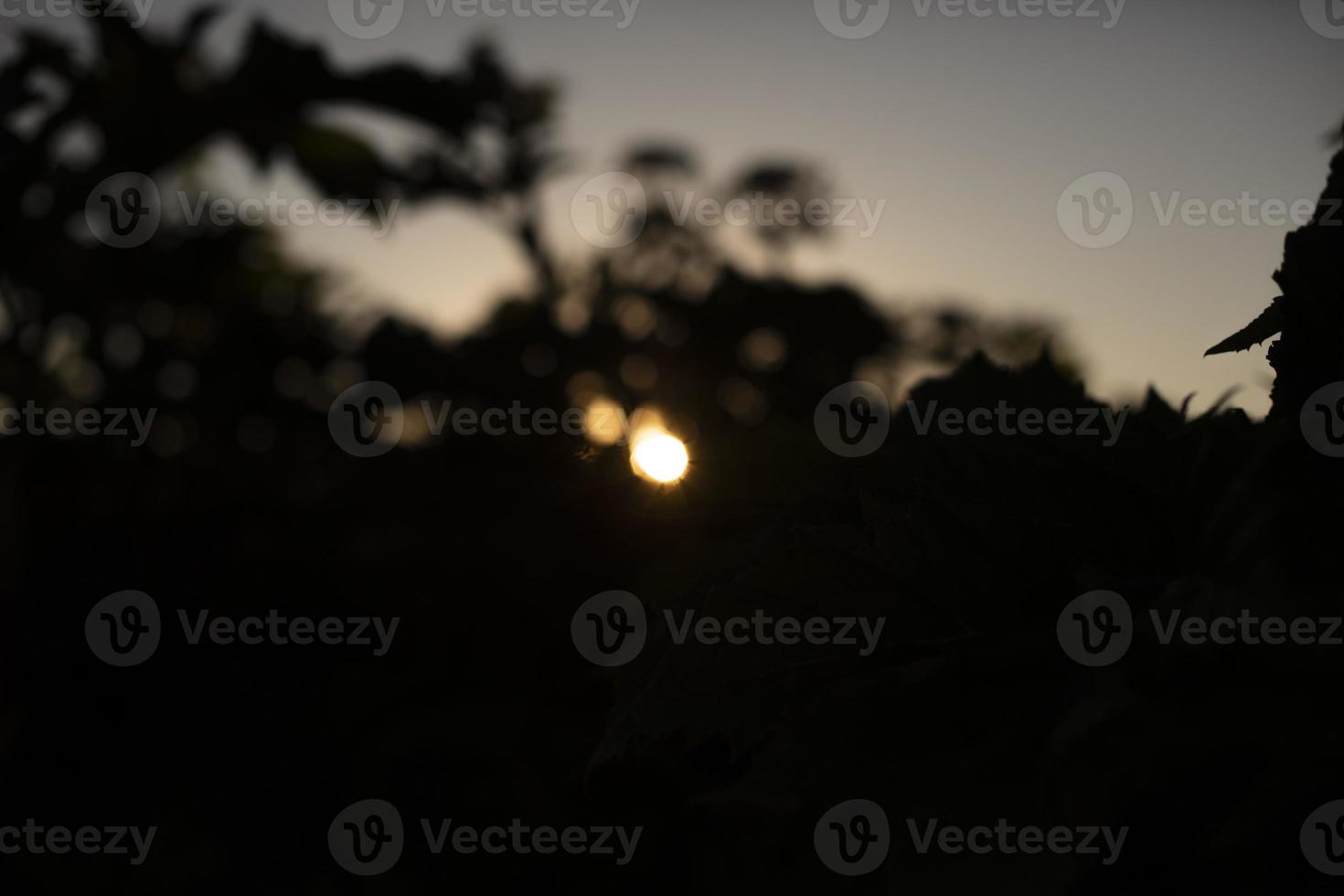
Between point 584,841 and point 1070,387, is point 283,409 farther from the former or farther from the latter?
point 1070,387

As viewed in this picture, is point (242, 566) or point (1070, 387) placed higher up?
point (242, 566)

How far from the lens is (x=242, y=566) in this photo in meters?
1.90

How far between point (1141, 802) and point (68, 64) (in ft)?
11.2

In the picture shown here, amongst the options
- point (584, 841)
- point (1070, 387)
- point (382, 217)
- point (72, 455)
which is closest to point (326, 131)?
point (382, 217)

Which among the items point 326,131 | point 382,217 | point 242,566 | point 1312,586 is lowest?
point 1312,586

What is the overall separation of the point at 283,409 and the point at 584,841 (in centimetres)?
230

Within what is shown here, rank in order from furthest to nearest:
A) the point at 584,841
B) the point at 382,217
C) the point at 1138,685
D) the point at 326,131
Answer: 1. the point at 326,131
2. the point at 382,217
3. the point at 584,841
4. the point at 1138,685

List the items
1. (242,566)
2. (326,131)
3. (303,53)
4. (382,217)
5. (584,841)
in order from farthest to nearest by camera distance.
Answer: (326,131)
(382,217)
(303,53)
(242,566)
(584,841)

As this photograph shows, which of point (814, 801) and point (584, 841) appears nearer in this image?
point (814, 801)

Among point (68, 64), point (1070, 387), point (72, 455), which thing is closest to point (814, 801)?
point (1070, 387)

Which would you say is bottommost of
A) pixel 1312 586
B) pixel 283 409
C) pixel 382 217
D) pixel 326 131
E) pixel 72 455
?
pixel 1312 586

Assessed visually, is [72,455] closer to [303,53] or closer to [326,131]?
[303,53]

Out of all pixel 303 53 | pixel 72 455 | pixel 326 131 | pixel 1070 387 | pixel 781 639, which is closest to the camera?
pixel 781 639

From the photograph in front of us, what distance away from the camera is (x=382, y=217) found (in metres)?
3.17
